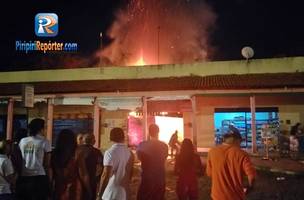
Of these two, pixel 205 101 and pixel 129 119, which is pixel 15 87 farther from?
pixel 205 101

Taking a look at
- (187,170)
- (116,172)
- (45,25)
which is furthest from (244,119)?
(45,25)

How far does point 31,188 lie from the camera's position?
5512mm

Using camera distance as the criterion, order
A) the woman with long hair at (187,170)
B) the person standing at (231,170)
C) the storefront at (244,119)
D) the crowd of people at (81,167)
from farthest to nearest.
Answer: the storefront at (244,119) < the woman with long hair at (187,170) < the crowd of people at (81,167) < the person standing at (231,170)

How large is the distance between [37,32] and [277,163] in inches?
1135

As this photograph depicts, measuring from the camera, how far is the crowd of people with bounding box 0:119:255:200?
5152 millimetres

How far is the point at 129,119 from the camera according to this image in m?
20.4

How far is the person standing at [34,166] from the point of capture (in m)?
5.52

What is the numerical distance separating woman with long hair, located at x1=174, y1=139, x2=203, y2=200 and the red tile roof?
10.3m

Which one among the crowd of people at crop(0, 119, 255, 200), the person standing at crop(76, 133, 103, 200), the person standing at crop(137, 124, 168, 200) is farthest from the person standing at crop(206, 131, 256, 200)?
the person standing at crop(76, 133, 103, 200)

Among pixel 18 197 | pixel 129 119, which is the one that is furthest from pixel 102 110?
pixel 18 197

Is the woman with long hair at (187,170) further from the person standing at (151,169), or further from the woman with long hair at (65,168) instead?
the woman with long hair at (65,168)

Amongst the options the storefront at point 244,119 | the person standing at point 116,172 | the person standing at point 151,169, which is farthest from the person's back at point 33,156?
the storefront at point 244,119

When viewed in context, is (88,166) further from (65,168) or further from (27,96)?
(27,96)

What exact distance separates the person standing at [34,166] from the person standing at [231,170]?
7.78 feet
